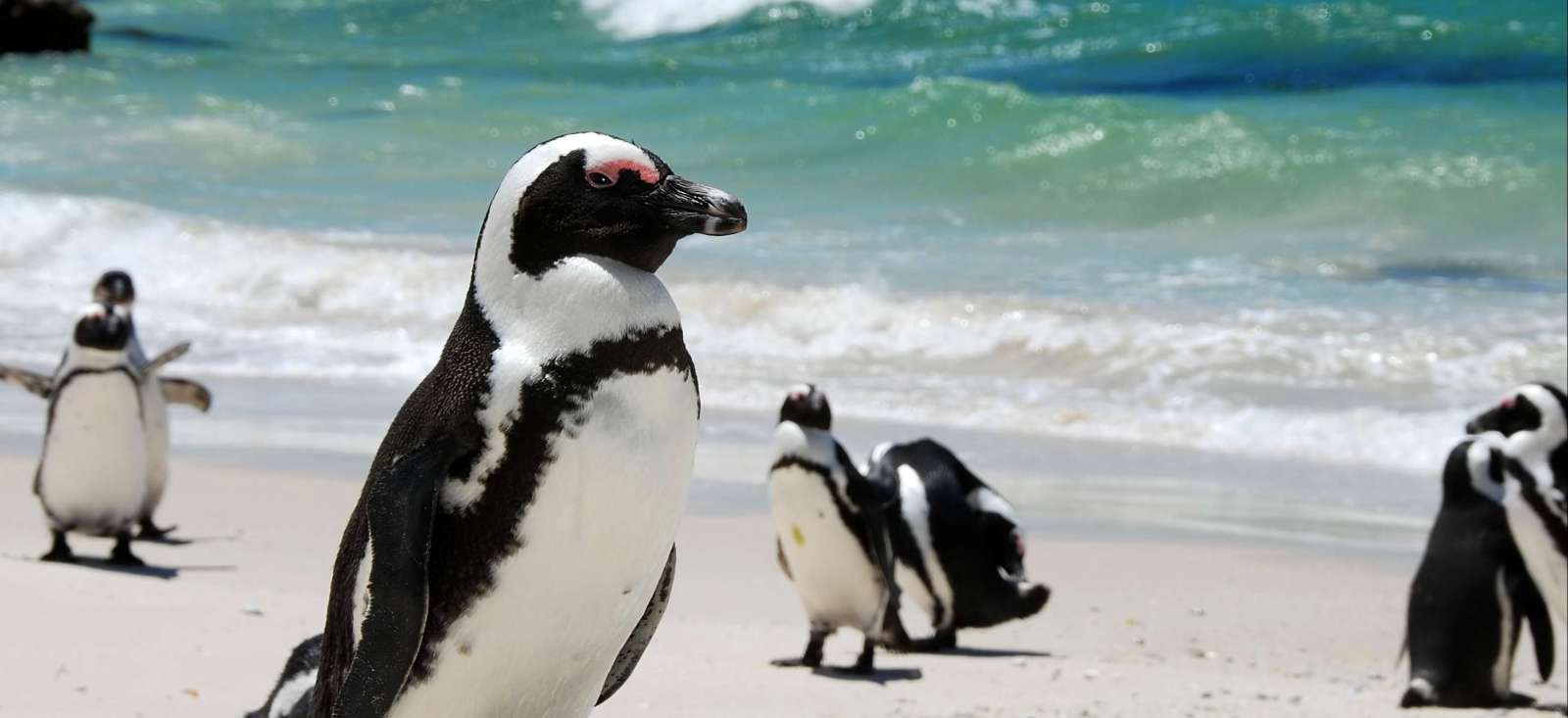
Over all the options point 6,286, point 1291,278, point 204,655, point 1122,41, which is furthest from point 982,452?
point 1122,41

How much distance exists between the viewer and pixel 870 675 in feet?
18.1

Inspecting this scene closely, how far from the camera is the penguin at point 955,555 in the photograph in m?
6.03

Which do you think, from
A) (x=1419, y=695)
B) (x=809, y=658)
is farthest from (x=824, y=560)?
(x=1419, y=695)

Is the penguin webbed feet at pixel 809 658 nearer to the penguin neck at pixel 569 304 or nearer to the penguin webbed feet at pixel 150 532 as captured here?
the penguin webbed feet at pixel 150 532

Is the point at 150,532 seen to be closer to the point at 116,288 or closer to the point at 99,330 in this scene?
the point at 99,330

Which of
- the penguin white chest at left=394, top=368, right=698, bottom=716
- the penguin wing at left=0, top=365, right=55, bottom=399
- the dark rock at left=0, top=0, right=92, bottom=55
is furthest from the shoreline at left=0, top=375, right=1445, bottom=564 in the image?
the dark rock at left=0, top=0, right=92, bottom=55

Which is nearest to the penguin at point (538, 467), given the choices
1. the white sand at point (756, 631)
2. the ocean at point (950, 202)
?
the white sand at point (756, 631)

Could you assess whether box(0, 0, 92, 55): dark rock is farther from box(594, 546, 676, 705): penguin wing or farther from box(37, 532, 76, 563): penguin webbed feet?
box(594, 546, 676, 705): penguin wing

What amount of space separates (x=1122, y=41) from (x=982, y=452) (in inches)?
830

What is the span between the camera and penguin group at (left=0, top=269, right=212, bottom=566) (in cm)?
652

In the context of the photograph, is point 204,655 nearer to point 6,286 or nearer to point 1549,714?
point 1549,714

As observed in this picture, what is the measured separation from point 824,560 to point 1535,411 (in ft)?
6.31

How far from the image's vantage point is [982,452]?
30.1 feet

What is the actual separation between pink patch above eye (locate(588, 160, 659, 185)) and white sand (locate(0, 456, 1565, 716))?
186 cm
